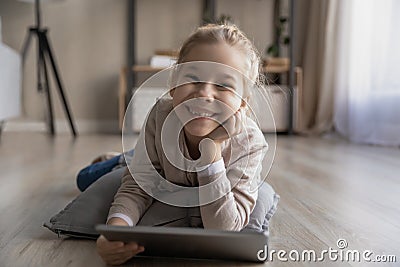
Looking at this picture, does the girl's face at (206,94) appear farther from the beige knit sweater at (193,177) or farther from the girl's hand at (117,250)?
the girl's hand at (117,250)

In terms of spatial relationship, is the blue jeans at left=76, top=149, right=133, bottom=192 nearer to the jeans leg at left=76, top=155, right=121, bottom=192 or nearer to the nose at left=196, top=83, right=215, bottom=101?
the jeans leg at left=76, top=155, right=121, bottom=192

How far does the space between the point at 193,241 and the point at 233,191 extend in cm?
18

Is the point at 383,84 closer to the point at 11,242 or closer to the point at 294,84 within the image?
the point at 294,84

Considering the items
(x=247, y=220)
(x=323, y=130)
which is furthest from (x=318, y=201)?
(x=323, y=130)

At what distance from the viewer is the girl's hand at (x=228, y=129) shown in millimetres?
936

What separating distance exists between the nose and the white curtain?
2220mm

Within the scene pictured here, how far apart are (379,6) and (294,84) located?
1007 millimetres

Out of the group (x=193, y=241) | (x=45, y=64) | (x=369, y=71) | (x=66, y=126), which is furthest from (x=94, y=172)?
(x=66, y=126)

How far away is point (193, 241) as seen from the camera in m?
0.85

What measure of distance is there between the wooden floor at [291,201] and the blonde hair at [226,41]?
0.32 m

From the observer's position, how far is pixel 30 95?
4.06 metres

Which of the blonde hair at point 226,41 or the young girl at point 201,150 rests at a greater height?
the blonde hair at point 226,41

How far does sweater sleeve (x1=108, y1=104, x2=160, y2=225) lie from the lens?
102cm

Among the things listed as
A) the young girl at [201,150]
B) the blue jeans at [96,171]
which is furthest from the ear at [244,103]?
the blue jeans at [96,171]
